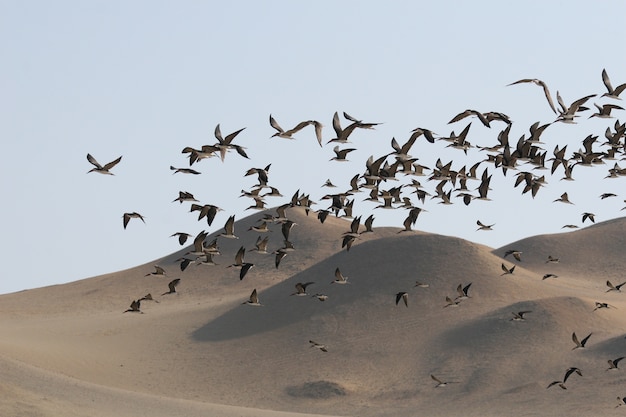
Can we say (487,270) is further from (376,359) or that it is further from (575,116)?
(575,116)

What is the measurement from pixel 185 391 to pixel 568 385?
2269 cm

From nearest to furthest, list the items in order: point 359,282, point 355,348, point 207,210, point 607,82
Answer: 1. point 607,82
2. point 207,210
3. point 355,348
4. point 359,282

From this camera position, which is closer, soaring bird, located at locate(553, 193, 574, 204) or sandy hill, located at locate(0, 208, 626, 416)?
soaring bird, located at locate(553, 193, 574, 204)

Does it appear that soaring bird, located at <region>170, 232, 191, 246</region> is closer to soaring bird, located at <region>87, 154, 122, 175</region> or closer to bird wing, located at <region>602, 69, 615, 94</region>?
soaring bird, located at <region>87, 154, 122, 175</region>

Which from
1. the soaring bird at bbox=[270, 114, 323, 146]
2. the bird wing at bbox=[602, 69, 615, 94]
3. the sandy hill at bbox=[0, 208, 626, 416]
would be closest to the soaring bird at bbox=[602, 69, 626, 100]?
the bird wing at bbox=[602, 69, 615, 94]

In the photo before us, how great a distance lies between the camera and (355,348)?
256 feet

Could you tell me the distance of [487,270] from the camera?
290 ft

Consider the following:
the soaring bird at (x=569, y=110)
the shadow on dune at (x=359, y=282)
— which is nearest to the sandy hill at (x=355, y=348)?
the shadow on dune at (x=359, y=282)

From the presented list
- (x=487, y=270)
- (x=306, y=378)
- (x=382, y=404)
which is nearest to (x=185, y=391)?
(x=306, y=378)

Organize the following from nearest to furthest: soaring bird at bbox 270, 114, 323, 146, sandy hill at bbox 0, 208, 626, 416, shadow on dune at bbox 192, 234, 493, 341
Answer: soaring bird at bbox 270, 114, 323, 146 → sandy hill at bbox 0, 208, 626, 416 → shadow on dune at bbox 192, 234, 493, 341

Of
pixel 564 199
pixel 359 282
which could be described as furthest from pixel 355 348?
pixel 564 199

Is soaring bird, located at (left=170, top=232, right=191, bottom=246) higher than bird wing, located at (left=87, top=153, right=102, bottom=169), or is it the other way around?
bird wing, located at (left=87, top=153, right=102, bottom=169)

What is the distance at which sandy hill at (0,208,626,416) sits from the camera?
63.8 meters

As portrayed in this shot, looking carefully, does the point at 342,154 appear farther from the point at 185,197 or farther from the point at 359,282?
the point at 359,282
